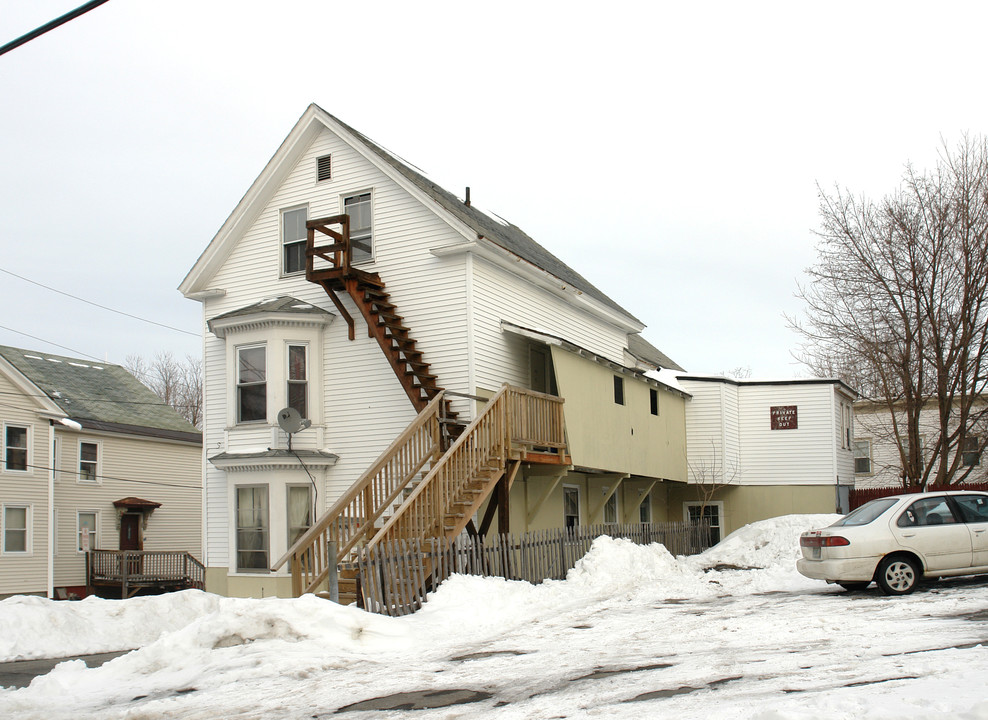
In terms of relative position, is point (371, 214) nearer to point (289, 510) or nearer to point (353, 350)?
point (353, 350)

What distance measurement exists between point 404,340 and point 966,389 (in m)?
19.1

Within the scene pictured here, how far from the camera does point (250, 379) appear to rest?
21016 millimetres

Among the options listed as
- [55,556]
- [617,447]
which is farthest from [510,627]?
[55,556]

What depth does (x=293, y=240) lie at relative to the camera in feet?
72.6

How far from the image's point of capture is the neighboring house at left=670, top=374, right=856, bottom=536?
27641 millimetres

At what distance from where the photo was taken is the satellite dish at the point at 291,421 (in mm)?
19625

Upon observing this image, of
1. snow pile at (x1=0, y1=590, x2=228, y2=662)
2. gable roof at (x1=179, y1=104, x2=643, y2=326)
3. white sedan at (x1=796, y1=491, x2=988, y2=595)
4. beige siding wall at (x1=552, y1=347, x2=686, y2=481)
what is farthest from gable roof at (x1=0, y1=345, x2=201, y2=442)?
white sedan at (x1=796, y1=491, x2=988, y2=595)

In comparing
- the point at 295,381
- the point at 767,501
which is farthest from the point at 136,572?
the point at 767,501

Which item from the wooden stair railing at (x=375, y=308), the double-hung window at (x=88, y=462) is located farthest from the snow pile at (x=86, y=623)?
the double-hung window at (x=88, y=462)

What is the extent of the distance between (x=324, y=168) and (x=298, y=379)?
16.4ft

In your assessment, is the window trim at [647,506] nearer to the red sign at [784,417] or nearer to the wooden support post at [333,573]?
the red sign at [784,417]

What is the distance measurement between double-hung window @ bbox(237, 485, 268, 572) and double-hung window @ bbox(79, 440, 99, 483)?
16773 mm

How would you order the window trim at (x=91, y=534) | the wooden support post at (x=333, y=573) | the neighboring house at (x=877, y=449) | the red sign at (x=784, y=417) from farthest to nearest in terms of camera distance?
the neighboring house at (x=877, y=449) → the window trim at (x=91, y=534) → the red sign at (x=784, y=417) → the wooden support post at (x=333, y=573)

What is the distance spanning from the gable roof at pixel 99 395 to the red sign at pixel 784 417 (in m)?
23.7
